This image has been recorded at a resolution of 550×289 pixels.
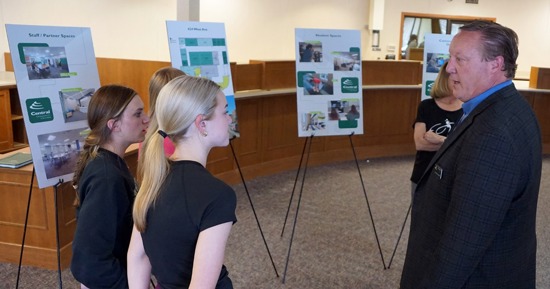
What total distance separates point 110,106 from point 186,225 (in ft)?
2.83

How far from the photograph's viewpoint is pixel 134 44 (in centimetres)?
753

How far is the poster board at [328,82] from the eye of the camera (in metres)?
3.43

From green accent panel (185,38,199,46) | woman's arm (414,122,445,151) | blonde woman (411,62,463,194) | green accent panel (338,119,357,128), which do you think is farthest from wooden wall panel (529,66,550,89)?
green accent panel (185,38,199,46)

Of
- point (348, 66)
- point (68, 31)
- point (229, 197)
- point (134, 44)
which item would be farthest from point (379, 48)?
point (229, 197)

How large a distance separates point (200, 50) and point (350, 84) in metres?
1.16

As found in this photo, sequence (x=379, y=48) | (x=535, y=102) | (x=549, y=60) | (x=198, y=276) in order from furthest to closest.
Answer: (x=549, y=60), (x=379, y=48), (x=535, y=102), (x=198, y=276)

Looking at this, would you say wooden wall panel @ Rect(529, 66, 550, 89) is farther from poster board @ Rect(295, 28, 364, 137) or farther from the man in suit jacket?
the man in suit jacket

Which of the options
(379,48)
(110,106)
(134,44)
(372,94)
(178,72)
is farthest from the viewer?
(379,48)

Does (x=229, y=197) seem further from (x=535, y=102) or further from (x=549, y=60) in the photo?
(x=549, y=60)

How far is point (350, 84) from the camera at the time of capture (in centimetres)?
356

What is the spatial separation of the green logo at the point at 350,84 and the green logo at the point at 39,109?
2.03m

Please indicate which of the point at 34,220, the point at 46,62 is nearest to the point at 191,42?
the point at 46,62

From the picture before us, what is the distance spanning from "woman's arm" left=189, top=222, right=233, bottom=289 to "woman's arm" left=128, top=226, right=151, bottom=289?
294 mm

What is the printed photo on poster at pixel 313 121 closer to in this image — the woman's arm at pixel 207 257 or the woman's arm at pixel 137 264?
the woman's arm at pixel 137 264
